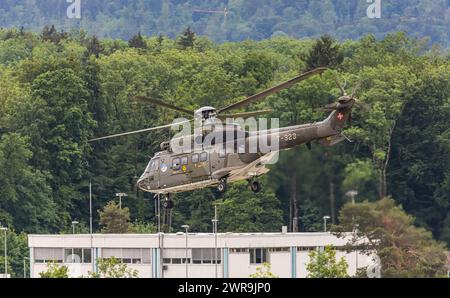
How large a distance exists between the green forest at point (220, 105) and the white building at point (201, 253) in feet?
5.39

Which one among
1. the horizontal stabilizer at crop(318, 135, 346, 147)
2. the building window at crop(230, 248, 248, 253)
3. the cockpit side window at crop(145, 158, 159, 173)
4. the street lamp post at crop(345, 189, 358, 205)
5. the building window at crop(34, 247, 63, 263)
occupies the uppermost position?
the horizontal stabilizer at crop(318, 135, 346, 147)

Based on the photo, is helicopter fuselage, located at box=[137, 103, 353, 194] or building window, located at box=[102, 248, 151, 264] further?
building window, located at box=[102, 248, 151, 264]

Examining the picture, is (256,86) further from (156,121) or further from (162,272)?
(162,272)

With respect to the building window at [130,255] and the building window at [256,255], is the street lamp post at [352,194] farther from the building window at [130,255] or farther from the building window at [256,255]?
the building window at [130,255]

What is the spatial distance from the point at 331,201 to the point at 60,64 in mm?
103786

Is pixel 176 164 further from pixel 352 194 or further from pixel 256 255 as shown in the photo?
pixel 256 255

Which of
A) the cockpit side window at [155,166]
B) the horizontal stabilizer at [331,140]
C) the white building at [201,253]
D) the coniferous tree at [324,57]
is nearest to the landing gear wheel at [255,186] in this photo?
the horizontal stabilizer at [331,140]

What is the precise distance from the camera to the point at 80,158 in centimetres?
16125

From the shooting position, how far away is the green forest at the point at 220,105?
80312 millimetres

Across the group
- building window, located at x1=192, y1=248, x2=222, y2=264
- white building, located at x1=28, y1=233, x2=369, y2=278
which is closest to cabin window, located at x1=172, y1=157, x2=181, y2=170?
white building, located at x1=28, y1=233, x2=369, y2=278

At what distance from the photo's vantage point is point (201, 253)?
369ft

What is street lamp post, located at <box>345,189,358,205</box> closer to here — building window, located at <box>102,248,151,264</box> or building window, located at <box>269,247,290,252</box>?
building window, located at <box>269,247,290,252</box>

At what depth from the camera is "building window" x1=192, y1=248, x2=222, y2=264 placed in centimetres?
11125
